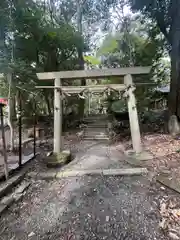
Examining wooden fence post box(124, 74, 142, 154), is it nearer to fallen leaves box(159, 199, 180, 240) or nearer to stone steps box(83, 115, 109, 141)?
fallen leaves box(159, 199, 180, 240)

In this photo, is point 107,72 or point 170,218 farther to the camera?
point 107,72

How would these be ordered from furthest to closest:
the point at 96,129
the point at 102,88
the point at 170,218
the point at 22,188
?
1. the point at 96,129
2. the point at 102,88
3. the point at 22,188
4. the point at 170,218

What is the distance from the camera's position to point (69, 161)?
519 centimetres

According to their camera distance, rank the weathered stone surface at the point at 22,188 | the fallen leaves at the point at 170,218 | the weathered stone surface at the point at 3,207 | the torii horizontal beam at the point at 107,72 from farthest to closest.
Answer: the torii horizontal beam at the point at 107,72 → the weathered stone surface at the point at 22,188 → the weathered stone surface at the point at 3,207 → the fallen leaves at the point at 170,218

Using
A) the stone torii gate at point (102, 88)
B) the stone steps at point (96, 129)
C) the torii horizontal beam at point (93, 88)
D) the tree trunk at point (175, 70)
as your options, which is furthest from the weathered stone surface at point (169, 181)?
the stone steps at point (96, 129)

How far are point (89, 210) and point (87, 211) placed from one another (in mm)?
43

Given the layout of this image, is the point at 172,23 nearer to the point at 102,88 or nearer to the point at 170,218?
the point at 102,88

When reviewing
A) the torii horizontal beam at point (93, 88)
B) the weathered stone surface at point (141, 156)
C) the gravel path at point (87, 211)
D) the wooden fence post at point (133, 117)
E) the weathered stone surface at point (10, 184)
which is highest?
the torii horizontal beam at point (93, 88)

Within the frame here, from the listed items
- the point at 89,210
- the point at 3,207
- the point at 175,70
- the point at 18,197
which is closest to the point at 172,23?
the point at 175,70

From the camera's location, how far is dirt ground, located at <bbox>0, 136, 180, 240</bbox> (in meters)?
2.39

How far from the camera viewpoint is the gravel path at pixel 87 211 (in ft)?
7.84

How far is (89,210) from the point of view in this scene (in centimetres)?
289

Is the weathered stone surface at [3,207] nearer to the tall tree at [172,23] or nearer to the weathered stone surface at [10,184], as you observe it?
the weathered stone surface at [10,184]

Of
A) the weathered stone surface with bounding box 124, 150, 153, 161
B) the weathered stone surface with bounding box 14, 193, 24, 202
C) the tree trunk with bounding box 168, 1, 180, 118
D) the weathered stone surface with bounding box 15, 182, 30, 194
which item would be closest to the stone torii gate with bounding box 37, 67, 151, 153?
the weathered stone surface with bounding box 124, 150, 153, 161
